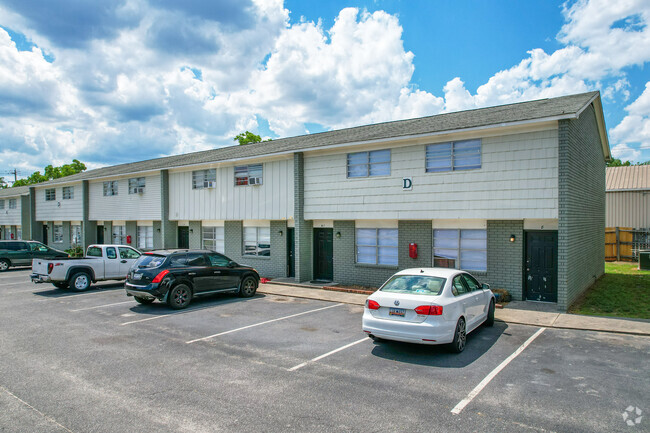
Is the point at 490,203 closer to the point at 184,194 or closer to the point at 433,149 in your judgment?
the point at 433,149

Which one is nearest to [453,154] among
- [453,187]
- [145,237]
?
[453,187]

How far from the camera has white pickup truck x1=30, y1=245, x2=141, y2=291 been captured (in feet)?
48.0

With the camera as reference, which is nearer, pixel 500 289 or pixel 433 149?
pixel 500 289

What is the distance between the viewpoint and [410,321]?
747 centimetres

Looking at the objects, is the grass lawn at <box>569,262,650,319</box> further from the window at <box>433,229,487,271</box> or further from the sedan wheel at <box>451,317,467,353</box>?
the sedan wheel at <box>451,317,467,353</box>

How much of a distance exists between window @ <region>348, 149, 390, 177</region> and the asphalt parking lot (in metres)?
6.27

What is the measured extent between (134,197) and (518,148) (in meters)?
21.0

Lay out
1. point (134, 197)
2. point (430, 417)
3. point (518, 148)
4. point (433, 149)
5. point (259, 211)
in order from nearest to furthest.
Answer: point (430, 417)
point (518, 148)
point (433, 149)
point (259, 211)
point (134, 197)

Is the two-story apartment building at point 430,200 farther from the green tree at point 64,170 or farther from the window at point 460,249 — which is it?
the green tree at point 64,170

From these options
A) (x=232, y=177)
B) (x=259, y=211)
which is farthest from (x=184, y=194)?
(x=259, y=211)

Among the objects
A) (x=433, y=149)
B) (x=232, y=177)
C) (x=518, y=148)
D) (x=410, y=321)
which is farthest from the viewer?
(x=232, y=177)

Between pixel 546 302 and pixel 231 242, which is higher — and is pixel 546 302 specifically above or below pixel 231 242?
below

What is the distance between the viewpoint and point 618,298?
1296 centimetres

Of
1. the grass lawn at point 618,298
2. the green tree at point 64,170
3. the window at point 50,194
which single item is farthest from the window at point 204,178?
the green tree at point 64,170
